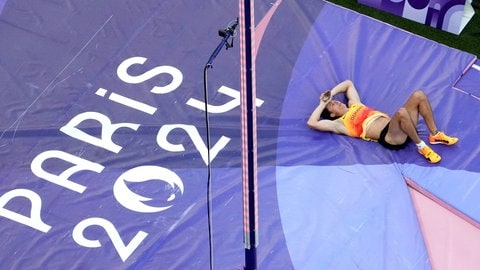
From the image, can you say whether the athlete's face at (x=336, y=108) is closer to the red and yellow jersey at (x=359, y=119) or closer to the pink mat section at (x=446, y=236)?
the red and yellow jersey at (x=359, y=119)

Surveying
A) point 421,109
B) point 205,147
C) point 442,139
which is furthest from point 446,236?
point 205,147

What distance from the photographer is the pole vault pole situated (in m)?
3.32

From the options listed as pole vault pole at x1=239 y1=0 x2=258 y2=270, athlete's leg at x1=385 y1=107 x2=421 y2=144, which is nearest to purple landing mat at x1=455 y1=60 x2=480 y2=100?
athlete's leg at x1=385 y1=107 x2=421 y2=144

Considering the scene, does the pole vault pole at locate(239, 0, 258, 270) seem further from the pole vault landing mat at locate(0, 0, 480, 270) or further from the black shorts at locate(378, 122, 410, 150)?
the black shorts at locate(378, 122, 410, 150)

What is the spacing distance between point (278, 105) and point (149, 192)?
3.95ft

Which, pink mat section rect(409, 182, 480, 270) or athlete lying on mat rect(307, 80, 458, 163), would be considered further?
athlete lying on mat rect(307, 80, 458, 163)

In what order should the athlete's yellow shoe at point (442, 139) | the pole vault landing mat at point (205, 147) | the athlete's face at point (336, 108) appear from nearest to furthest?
1. the pole vault landing mat at point (205, 147)
2. the athlete's yellow shoe at point (442, 139)
3. the athlete's face at point (336, 108)

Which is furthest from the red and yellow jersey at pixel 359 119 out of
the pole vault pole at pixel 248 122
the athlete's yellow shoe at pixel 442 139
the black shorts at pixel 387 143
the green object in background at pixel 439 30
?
the pole vault pole at pixel 248 122

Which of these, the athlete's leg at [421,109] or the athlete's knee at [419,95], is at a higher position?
the athlete's knee at [419,95]

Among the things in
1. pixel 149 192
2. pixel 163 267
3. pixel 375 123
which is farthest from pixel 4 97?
pixel 375 123

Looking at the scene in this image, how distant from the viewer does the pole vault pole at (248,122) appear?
10.9ft

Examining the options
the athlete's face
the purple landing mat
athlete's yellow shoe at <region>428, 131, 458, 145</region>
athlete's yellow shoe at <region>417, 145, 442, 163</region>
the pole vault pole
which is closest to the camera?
the pole vault pole

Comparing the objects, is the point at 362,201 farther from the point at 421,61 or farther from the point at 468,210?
the point at 421,61

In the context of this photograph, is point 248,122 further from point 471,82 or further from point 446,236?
point 471,82
